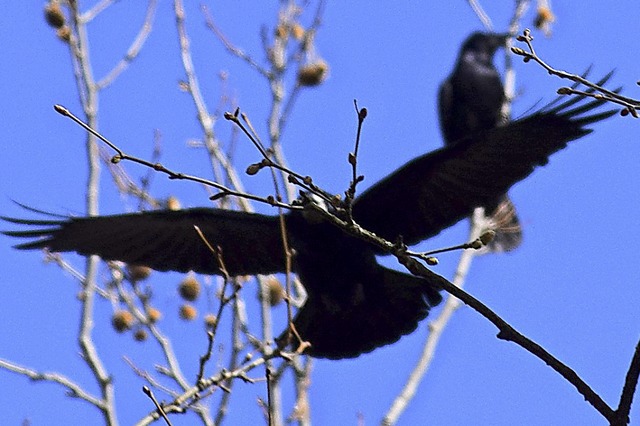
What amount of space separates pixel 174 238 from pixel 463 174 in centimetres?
110

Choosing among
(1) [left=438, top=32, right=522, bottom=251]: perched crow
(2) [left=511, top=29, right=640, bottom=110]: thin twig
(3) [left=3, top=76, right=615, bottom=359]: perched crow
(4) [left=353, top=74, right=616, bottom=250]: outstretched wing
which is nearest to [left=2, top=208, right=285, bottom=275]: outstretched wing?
(3) [left=3, top=76, right=615, bottom=359]: perched crow

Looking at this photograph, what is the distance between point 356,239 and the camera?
390 centimetres

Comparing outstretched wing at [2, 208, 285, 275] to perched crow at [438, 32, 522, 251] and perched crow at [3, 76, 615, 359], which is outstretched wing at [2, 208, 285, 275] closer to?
perched crow at [3, 76, 615, 359]

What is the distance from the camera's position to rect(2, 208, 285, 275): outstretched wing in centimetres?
412

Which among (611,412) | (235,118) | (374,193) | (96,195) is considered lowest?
(611,412)

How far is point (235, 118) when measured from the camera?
213 cm

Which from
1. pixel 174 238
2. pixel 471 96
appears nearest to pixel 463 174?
pixel 174 238

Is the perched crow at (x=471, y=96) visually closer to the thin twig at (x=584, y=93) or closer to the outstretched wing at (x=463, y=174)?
the outstretched wing at (x=463, y=174)

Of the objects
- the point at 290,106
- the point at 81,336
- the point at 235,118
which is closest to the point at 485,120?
the point at 290,106

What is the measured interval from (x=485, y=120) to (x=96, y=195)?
9.78 ft

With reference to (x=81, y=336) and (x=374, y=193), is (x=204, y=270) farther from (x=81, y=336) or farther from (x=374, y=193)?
(x=374, y=193)

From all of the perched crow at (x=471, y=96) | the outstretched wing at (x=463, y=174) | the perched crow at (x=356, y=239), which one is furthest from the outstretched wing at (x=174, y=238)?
the perched crow at (x=471, y=96)

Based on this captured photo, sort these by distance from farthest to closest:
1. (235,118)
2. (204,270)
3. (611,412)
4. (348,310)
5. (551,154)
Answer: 1. (204,270)
2. (348,310)
3. (551,154)
4. (235,118)
5. (611,412)

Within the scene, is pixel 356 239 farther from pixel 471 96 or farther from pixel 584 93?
pixel 471 96
